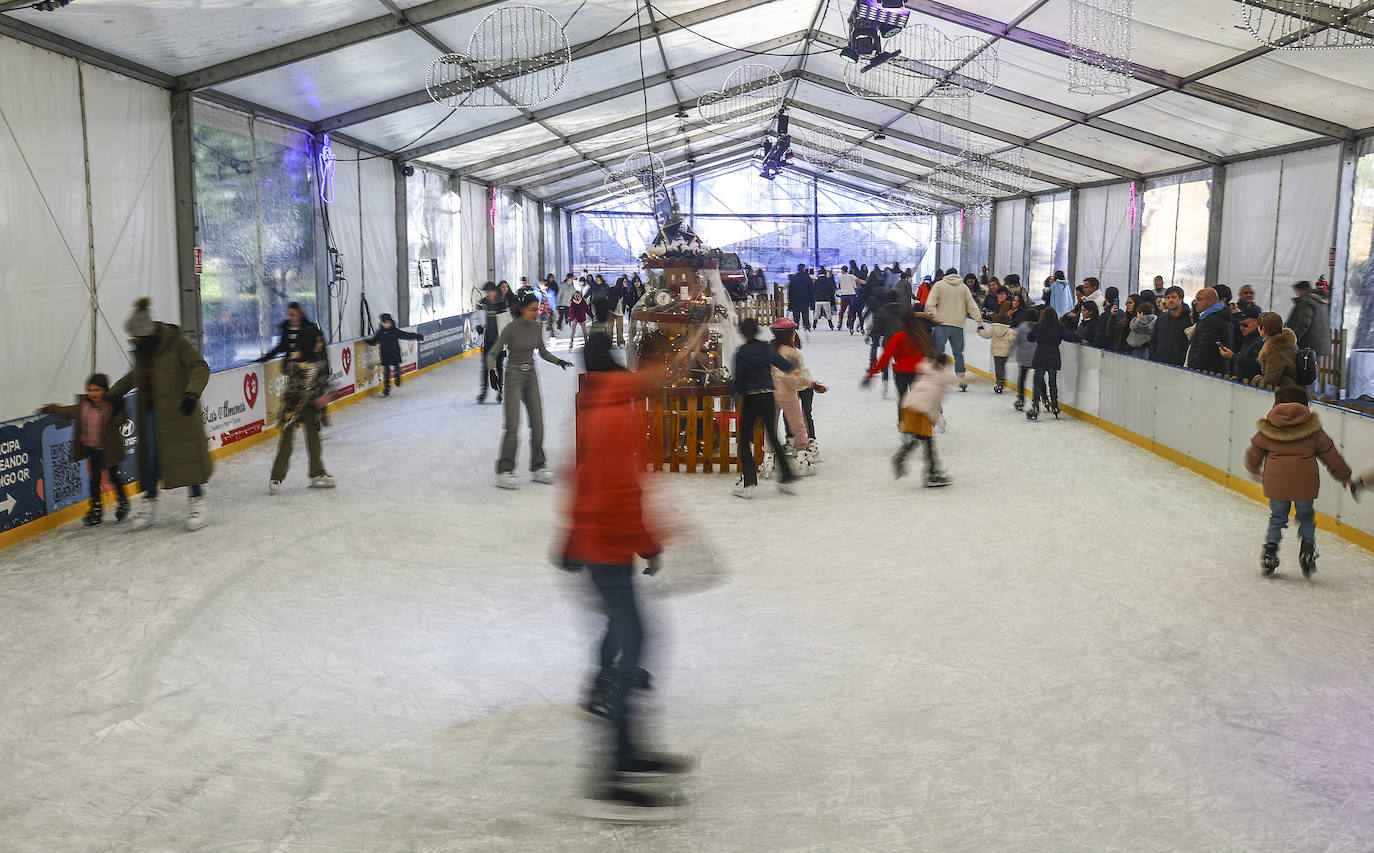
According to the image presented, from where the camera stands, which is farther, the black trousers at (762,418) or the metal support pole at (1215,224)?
the metal support pole at (1215,224)

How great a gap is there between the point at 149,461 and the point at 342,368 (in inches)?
230

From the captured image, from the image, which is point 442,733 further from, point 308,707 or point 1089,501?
point 1089,501

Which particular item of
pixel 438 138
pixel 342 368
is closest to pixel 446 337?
pixel 438 138

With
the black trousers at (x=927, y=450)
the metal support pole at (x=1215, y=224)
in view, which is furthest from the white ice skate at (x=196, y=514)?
the metal support pole at (x=1215, y=224)

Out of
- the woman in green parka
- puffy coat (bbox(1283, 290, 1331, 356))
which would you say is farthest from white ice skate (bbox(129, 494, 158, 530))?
puffy coat (bbox(1283, 290, 1331, 356))

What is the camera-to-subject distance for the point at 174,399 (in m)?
6.95

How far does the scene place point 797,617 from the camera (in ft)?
17.9

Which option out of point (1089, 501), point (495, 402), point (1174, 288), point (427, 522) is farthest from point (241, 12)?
point (1174, 288)

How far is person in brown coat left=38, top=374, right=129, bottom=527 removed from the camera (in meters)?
7.14

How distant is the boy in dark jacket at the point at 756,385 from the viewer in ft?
25.3

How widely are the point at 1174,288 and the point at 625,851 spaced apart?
909 cm

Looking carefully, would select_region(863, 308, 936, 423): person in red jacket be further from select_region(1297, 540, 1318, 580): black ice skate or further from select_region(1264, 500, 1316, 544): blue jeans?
select_region(1297, 540, 1318, 580): black ice skate

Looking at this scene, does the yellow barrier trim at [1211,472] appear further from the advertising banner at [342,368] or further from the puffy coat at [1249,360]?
the advertising banner at [342,368]

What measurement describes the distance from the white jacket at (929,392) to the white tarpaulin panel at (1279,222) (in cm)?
813
